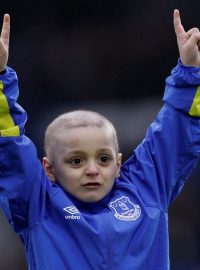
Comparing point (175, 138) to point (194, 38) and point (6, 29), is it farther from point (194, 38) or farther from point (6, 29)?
point (6, 29)

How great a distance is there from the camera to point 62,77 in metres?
5.37

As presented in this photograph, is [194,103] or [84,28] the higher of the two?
[194,103]

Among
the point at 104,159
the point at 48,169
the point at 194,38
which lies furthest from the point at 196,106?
the point at 48,169

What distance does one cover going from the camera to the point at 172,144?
264cm

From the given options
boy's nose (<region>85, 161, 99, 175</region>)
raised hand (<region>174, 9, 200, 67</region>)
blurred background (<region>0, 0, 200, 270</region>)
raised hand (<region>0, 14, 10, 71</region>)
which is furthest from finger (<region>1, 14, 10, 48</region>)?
blurred background (<region>0, 0, 200, 270</region>)

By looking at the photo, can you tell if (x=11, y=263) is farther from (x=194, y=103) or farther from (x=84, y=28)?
(x=194, y=103)

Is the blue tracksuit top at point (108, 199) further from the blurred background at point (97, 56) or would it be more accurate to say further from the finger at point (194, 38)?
the blurred background at point (97, 56)

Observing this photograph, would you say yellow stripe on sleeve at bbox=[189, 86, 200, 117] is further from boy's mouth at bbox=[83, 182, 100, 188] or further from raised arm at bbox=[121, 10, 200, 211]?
boy's mouth at bbox=[83, 182, 100, 188]

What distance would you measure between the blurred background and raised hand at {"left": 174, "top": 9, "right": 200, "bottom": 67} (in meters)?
2.57

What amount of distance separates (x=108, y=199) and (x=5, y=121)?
0.46 metres

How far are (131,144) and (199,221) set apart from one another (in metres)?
0.70

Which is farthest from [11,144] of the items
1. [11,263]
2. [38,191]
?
[11,263]

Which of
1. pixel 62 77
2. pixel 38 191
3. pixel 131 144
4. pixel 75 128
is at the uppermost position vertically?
pixel 75 128

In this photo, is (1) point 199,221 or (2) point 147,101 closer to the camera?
(1) point 199,221
